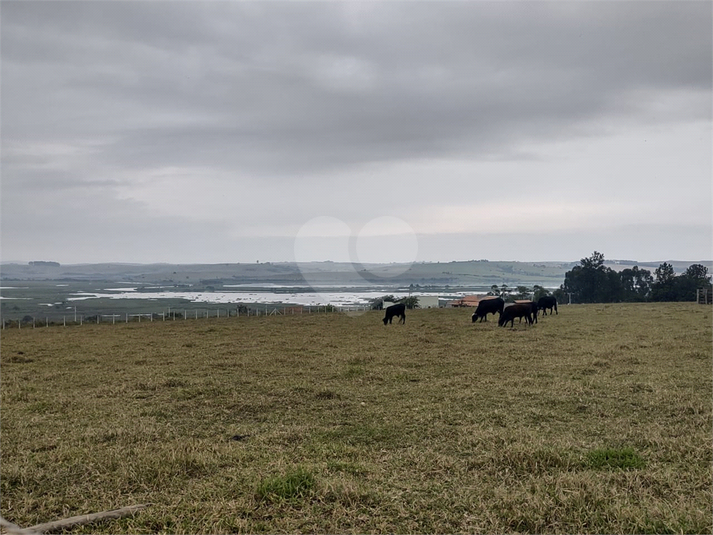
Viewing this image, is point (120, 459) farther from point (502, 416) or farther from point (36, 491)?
point (502, 416)

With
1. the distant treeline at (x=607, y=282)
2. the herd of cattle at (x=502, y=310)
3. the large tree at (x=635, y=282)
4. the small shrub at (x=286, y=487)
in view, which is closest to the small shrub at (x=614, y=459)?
the small shrub at (x=286, y=487)

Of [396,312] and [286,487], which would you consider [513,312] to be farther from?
[286,487]

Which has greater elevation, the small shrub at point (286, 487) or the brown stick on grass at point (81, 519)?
the small shrub at point (286, 487)

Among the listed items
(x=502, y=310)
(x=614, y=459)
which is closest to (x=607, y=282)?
(x=502, y=310)

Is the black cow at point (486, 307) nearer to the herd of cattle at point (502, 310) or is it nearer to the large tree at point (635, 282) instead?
the herd of cattle at point (502, 310)

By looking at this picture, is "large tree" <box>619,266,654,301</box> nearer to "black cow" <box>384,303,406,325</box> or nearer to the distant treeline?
the distant treeline

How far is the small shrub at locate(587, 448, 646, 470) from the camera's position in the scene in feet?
19.0

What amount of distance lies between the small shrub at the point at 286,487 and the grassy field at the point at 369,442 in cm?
2

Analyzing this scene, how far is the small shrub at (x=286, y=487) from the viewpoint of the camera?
5031mm

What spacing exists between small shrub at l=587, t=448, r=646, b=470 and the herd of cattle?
17.2m

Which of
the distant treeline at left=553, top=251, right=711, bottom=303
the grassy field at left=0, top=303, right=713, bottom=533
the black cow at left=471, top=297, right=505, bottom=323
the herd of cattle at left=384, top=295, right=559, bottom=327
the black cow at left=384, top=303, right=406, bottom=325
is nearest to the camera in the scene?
the grassy field at left=0, top=303, right=713, bottom=533

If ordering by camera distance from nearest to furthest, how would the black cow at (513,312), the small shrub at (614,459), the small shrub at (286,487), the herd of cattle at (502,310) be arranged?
the small shrub at (286,487) → the small shrub at (614,459) → the black cow at (513,312) → the herd of cattle at (502,310)

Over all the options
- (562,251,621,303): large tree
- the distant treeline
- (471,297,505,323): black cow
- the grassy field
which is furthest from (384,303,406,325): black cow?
(562,251,621,303): large tree

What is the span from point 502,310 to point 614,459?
914 inches
